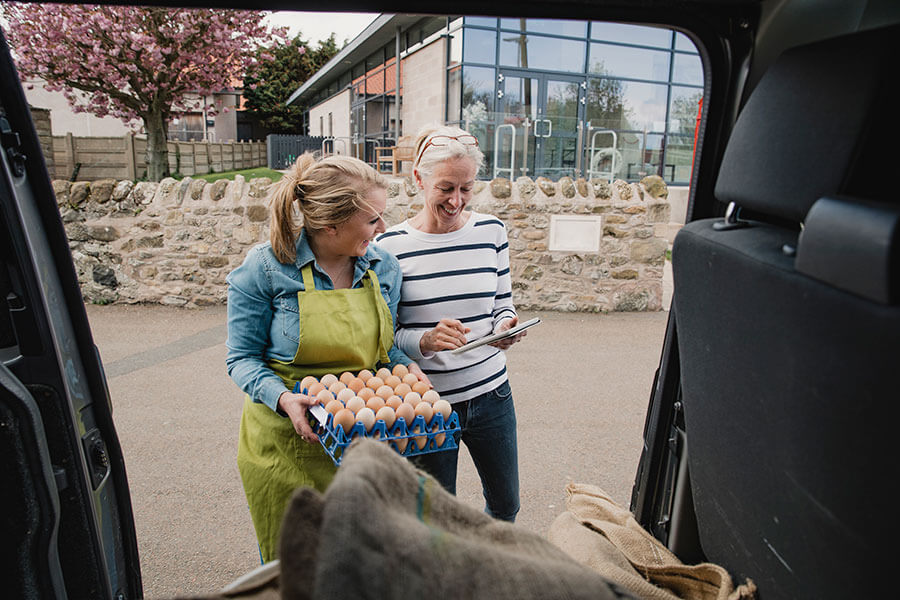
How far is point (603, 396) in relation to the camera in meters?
5.62

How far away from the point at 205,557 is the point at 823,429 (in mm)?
3200

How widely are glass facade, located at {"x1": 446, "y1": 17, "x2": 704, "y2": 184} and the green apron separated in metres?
11.8

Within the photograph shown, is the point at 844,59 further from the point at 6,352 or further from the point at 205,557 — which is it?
the point at 205,557

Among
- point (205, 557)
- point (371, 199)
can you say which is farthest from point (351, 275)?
point (205, 557)

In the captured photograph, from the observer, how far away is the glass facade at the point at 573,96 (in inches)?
576

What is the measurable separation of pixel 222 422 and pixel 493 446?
10.2 feet

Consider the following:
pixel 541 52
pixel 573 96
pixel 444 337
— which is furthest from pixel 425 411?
pixel 573 96

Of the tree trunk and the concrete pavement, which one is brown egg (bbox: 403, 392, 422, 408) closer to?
the concrete pavement

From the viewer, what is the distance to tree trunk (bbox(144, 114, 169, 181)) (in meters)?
14.2

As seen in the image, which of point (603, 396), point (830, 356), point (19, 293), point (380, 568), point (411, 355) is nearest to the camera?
point (380, 568)

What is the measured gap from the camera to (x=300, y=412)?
73.6 inches

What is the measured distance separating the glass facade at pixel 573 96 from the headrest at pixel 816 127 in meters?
12.5

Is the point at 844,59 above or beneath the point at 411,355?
above

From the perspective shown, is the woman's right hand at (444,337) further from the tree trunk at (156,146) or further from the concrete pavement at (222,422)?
the tree trunk at (156,146)
